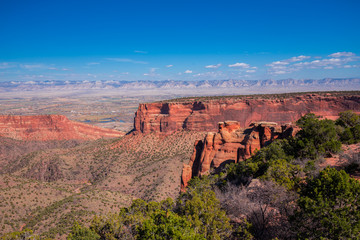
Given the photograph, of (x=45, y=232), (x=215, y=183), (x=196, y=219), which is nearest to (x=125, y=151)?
(x=45, y=232)

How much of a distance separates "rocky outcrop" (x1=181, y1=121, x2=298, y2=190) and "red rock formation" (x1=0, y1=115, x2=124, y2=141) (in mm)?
83249

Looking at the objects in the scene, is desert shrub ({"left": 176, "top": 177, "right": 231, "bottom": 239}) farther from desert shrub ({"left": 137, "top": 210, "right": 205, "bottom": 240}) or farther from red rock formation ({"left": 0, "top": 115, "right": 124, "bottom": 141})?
red rock formation ({"left": 0, "top": 115, "right": 124, "bottom": 141})

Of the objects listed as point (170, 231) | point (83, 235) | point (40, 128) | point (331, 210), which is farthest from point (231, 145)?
point (40, 128)

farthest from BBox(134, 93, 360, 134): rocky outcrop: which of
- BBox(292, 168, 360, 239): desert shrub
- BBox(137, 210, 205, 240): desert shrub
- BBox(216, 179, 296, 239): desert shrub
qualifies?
BBox(137, 210, 205, 240): desert shrub

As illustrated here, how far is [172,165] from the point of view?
50.8 meters

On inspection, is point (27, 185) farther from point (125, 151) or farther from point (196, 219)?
point (196, 219)

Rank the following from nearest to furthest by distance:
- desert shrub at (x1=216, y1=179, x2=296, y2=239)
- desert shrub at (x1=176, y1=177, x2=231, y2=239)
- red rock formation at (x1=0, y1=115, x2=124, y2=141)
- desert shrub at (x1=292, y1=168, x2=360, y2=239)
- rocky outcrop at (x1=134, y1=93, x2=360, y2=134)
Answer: desert shrub at (x1=292, y1=168, x2=360, y2=239) → desert shrub at (x1=216, y1=179, x2=296, y2=239) → desert shrub at (x1=176, y1=177, x2=231, y2=239) → rocky outcrop at (x1=134, y1=93, x2=360, y2=134) → red rock formation at (x1=0, y1=115, x2=124, y2=141)

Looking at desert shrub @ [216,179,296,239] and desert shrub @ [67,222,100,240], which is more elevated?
desert shrub @ [216,179,296,239]

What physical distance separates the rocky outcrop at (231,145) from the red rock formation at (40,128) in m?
83.2

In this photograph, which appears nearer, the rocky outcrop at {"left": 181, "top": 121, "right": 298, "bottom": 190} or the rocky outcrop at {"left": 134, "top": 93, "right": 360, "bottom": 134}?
the rocky outcrop at {"left": 181, "top": 121, "right": 298, "bottom": 190}

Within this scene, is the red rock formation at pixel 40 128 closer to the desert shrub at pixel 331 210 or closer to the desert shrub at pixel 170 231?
the desert shrub at pixel 170 231

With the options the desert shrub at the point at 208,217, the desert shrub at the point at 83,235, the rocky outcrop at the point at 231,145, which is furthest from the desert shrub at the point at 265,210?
the rocky outcrop at the point at 231,145

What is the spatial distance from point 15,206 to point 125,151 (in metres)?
32.3

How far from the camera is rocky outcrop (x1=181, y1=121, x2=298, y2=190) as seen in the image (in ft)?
90.7
